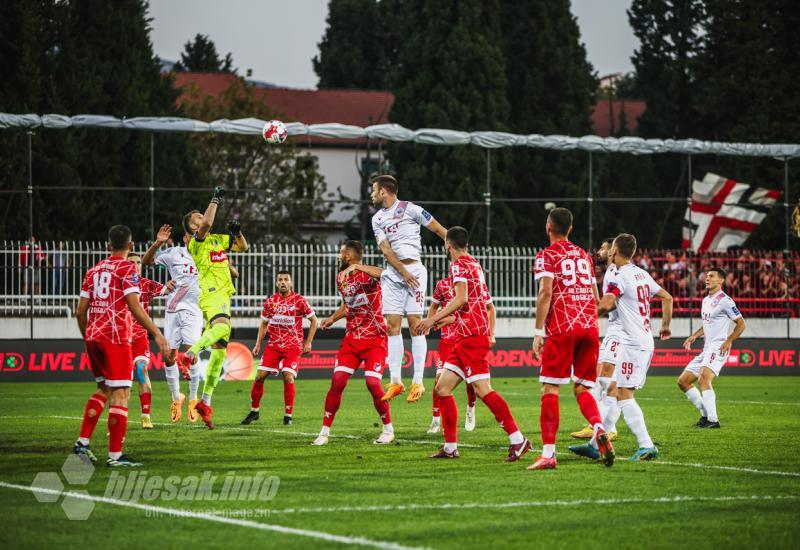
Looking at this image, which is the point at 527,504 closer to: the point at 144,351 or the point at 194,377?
the point at 194,377

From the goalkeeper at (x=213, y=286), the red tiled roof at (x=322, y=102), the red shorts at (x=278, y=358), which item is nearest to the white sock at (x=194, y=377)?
the goalkeeper at (x=213, y=286)

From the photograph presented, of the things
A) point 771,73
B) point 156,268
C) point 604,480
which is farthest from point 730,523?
point 771,73

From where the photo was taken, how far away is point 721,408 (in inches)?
784

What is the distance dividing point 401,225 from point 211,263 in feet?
10.4

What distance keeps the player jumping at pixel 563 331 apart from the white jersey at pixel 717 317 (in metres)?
6.55

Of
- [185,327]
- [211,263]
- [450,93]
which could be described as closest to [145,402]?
[185,327]

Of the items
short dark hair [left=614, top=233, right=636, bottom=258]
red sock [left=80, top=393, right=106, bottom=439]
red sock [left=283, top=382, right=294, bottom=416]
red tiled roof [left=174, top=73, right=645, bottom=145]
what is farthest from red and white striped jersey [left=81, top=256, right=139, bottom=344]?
red tiled roof [left=174, top=73, right=645, bottom=145]

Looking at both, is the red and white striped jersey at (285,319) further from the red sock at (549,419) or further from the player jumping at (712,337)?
the red sock at (549,419)

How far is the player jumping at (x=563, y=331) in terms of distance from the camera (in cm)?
1105

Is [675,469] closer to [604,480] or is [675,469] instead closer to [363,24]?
[604,480]

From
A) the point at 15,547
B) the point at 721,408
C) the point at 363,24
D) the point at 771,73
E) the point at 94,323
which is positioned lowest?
the point at 721,408

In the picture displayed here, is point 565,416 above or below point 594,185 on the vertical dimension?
below

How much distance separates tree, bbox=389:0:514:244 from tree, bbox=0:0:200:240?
33.9 ft

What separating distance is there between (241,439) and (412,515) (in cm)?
581
